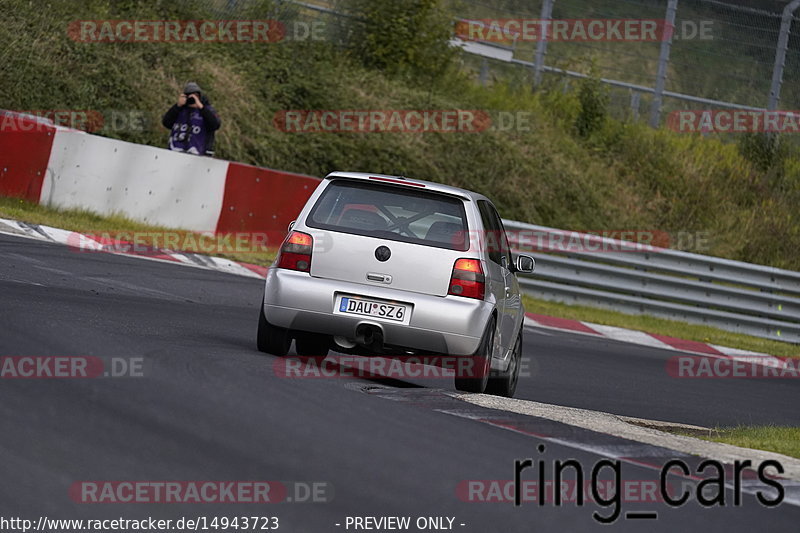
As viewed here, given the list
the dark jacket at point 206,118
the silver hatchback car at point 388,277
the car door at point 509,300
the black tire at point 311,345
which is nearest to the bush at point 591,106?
the dark jacket at point 206,118

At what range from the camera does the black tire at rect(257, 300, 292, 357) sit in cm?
911

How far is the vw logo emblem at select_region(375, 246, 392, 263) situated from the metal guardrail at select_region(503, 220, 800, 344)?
10.8 metres

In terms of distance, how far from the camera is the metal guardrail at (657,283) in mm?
19500

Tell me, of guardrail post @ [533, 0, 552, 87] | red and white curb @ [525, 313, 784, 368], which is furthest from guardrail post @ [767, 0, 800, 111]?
red and white curb @ [525, 313, 784, 368]

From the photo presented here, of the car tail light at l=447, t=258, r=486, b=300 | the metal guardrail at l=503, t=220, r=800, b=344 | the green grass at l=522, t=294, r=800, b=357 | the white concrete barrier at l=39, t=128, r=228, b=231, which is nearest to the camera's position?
the car tail light at l=447, t=258, r=486, b=300

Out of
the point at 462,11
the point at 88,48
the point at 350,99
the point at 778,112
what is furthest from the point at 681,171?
the point at 88,48

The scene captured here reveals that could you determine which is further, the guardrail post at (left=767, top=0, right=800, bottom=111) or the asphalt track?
the guardrail post at (left=767, top=0, right=800, bottom=111)

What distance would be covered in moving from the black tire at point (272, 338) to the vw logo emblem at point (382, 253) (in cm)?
96

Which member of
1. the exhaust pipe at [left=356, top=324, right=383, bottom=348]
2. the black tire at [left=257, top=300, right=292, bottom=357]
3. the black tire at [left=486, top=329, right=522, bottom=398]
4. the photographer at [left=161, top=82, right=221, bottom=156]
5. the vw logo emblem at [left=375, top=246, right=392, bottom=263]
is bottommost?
the black tire at [left=486, top=329, right=522, bottom=398]

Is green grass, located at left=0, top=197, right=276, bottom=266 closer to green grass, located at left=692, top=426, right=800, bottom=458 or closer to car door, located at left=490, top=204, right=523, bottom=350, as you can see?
car door, located at left=490, top=204, right=523, bottom=350

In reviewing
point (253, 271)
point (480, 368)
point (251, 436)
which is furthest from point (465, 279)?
point (253, 271)

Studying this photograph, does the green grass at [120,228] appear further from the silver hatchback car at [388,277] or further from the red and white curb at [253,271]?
the silver hatchback car at [388,277]

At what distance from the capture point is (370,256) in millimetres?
8672

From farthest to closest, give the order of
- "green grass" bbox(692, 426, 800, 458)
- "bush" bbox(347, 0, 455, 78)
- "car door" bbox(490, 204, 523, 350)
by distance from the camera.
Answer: "bush" bbox(347, 0, 455, 78), "car door" bbox(490, 204, 523, 350), "green grass" bbox(692, 426, 800, 458)
